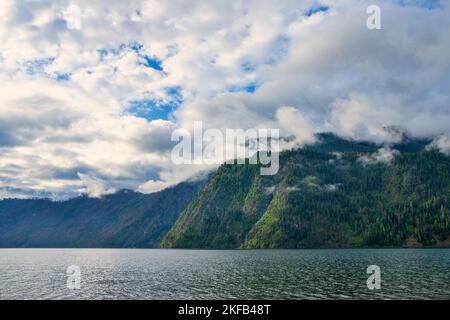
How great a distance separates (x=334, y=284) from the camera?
101 metres

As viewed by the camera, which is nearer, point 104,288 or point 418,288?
point 418,288

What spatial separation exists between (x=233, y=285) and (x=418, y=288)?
46.8 meters

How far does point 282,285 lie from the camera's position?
100 m
